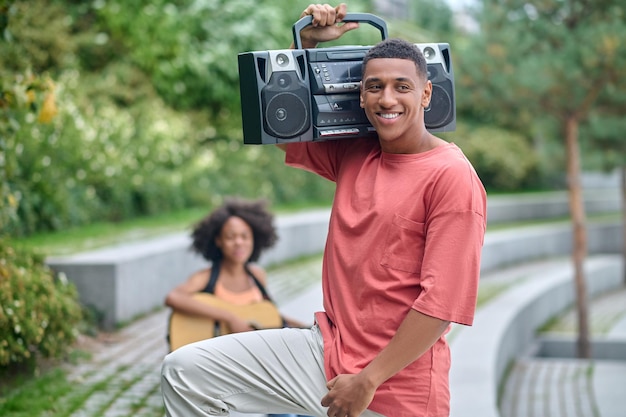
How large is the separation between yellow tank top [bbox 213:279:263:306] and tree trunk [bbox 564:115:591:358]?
21.3 ft

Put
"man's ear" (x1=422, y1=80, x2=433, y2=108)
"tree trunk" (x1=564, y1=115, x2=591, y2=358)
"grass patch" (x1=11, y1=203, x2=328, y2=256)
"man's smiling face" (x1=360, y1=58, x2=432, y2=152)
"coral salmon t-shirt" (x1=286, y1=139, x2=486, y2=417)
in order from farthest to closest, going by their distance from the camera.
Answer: "tree trunk" (x1=564, y1=115, x2=591, y2=358) → "grass patch" (x1=11, y1=203, x2=328, y2=256) → "man's ear" (x1=422, y1=80, x2=433, y2=108) → "man's smiling face" (x1=360, y1=58, x2=432, y2=152) → "coral salmon t-shirt" (x1=286, y1=139, x2=486, y2=417)

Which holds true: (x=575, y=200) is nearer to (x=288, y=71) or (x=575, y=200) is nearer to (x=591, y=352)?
(x=591, y=352)

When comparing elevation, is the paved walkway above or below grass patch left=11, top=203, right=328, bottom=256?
below

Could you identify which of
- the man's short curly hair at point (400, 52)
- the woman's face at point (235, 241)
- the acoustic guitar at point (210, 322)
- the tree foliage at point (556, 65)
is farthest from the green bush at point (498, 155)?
the man's short curly hair at point (400, 52)

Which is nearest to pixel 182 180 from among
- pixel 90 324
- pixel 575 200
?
pixel 575 200

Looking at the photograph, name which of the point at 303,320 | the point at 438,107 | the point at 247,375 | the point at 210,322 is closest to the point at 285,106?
the point at 438,107

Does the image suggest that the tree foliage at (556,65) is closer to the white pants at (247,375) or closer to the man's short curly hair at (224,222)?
the man's short curly hair at (224,222)

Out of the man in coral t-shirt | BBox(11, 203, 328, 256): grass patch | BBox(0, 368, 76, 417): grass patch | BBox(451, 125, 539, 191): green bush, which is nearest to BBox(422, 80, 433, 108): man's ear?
the man in coral t-shirt

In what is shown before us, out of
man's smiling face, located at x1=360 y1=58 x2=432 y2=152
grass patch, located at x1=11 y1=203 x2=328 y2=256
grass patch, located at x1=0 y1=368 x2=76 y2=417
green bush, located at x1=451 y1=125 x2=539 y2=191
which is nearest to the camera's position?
man's smiling face, located at x1=360 y1=58 x2=432 y2=152

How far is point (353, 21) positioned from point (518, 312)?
7.60 meters

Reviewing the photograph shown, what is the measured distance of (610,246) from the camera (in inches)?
818

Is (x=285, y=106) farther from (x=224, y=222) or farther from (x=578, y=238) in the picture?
(x=578, y=238)

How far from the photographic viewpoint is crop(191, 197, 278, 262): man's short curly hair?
230 inches

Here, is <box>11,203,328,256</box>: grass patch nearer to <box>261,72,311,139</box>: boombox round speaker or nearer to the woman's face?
the woman's face
